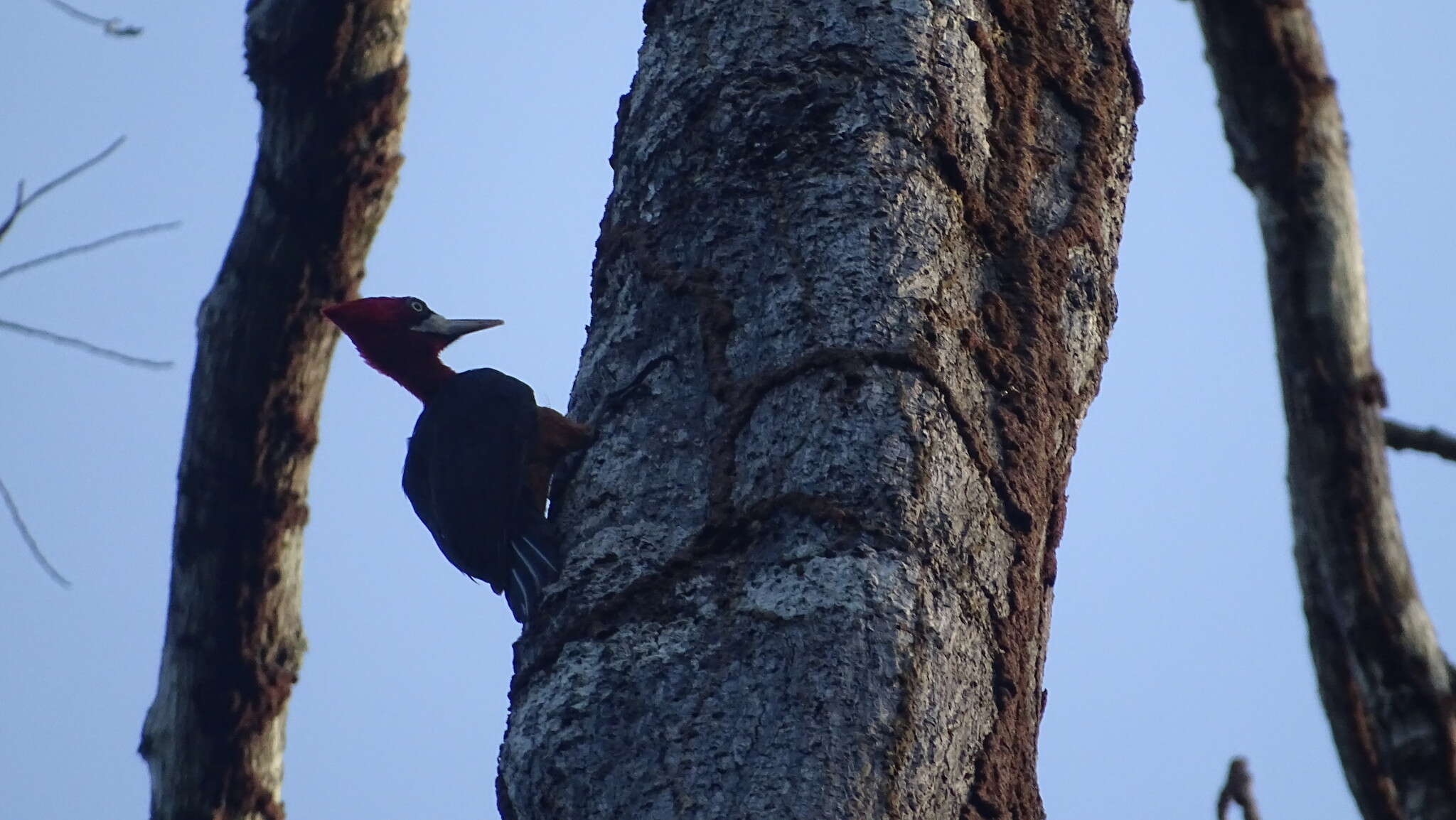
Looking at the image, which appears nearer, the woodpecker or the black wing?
the woodpecker

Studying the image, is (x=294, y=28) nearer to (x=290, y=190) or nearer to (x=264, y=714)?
(x=290, y=190)

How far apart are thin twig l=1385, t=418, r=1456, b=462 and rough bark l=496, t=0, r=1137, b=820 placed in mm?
620

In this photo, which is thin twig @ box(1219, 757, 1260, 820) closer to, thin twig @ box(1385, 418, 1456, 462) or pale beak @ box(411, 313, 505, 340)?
thin twig @ box(1385, 418, 1456, 462)

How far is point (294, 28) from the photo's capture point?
2.96 metres

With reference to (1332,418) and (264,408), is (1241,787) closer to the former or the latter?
(1332,418)

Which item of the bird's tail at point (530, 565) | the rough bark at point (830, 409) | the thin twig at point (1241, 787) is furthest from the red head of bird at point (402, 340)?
the thin twig at point (1241, 787)

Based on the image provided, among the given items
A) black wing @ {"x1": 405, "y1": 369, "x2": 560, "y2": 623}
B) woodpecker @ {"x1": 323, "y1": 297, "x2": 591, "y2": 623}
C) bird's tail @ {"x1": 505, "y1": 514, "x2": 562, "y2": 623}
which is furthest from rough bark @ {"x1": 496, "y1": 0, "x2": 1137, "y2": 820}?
Answer: black wing @ {"x1": 405, "y1": 369, "x2": 560, "y2": 623}

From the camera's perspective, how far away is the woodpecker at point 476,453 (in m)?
2.77

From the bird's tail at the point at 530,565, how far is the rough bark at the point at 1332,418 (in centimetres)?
120

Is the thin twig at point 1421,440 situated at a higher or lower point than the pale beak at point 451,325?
lower

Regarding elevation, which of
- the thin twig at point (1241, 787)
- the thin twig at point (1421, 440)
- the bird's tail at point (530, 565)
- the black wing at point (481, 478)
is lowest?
the thin twig at point (1241, 787)

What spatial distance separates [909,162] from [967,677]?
74 centimetres

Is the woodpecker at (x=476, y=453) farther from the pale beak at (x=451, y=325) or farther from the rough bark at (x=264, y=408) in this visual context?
the rough bark at (x=264, y=408)

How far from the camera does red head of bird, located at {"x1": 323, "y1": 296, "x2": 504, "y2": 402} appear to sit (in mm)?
4520
